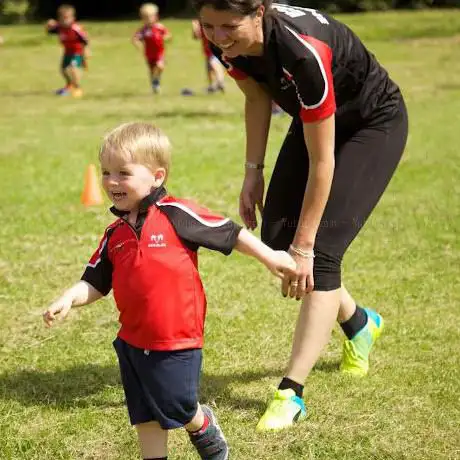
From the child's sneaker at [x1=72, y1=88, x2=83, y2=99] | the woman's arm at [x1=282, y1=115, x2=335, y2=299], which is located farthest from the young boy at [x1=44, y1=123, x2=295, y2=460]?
the child's sneaker at [x1=72, y1=88, x2=83, y2=99]

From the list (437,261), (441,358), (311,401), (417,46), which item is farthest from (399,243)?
(417,46)

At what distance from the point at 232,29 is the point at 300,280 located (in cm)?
100

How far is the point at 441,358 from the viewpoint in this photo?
4.74 m

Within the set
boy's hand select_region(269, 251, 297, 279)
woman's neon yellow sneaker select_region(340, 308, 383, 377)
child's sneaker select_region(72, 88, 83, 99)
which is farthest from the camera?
child's sneaker select_region(72, 88, 83, 99)

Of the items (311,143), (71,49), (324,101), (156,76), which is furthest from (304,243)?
(71,49)

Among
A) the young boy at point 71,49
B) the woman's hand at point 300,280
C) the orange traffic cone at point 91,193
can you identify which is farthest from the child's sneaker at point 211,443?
the young boy at point 71,49

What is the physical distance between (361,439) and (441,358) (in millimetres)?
1060

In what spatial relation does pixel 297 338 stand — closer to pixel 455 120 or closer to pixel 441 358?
pixel 441 358

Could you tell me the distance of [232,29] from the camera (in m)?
3.42

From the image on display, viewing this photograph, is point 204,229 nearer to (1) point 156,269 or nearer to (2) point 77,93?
(1) point 156,269

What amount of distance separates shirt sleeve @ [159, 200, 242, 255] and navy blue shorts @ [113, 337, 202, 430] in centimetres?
41

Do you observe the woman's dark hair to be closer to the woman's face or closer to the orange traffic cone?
the woman's face

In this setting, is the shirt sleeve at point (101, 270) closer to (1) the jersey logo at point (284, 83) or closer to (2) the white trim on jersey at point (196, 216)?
(2) the white trim on jersey at point (196, 216)

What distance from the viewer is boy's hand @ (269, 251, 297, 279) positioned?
3.31 meters
